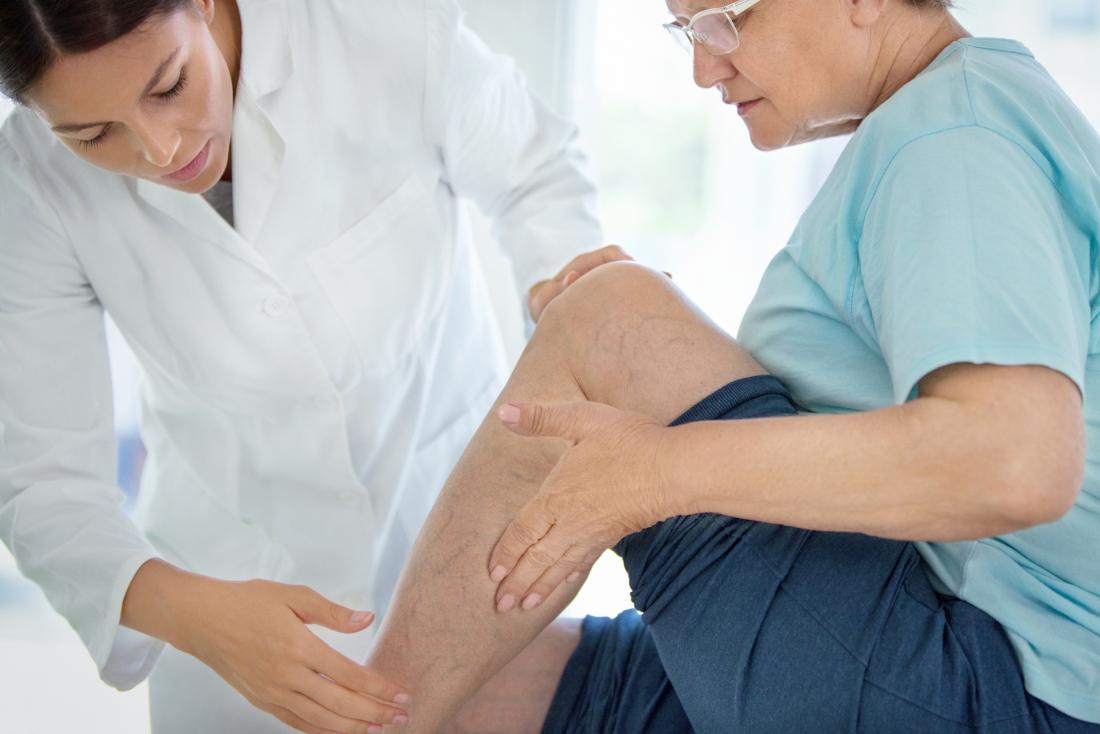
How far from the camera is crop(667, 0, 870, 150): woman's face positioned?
1.05m

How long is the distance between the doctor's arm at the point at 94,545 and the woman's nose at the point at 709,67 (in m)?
0.68

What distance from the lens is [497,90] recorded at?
4.86 ft

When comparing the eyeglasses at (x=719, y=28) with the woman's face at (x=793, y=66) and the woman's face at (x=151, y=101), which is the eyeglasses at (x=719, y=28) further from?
the woman's face at (x=151, y=101)

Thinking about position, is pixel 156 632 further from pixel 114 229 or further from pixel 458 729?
pixel 114 229

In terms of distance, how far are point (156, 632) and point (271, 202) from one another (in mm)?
538

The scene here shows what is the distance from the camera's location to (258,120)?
1343mm

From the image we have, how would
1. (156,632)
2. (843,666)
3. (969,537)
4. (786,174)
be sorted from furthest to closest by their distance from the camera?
(786,174)
(156,632)
(843,666)
(969,537)

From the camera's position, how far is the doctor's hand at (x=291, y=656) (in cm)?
108

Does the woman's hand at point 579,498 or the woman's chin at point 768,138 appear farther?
the woman's chin at point 768,138

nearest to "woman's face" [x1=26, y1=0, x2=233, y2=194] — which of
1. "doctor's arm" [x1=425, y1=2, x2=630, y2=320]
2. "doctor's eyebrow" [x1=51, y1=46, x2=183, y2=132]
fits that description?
"doctor's eyebrow" [x1=51, y1=46, x2=183, y2=132]

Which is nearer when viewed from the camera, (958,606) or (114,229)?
(958,606)

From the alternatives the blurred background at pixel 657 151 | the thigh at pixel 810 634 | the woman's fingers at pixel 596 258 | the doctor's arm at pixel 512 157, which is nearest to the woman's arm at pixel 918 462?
the thigh at pixel 810 634

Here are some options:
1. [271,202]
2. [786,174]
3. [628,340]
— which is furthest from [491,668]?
[786,174]

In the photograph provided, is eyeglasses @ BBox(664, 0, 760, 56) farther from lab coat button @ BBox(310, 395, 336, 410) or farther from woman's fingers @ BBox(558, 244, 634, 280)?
lab coat button @ BBox(310, 395, 336, 410)
